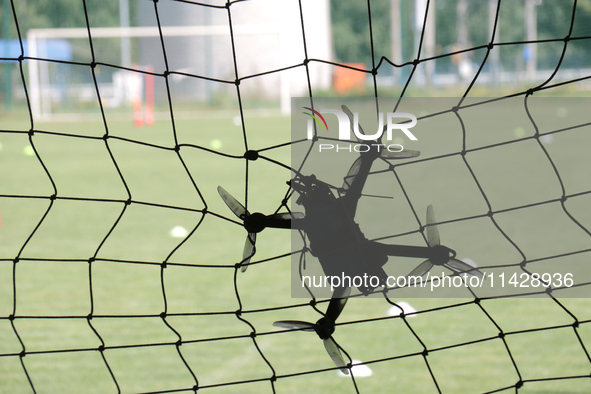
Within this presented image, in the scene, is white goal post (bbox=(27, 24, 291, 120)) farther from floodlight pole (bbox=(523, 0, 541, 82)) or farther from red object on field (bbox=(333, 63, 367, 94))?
floodlight pole (bbox=(523, 0, 541, 82))

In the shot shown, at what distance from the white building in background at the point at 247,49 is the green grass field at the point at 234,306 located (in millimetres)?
7514

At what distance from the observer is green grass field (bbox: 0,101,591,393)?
1.36 meters

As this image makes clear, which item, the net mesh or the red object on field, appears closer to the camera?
the net mesh

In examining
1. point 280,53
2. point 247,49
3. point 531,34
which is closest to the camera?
point 280,53

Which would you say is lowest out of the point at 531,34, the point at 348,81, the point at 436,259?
the point at 348,81

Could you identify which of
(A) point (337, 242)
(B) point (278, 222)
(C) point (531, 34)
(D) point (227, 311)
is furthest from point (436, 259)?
(C) point (531, 34)

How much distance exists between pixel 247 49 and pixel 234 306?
1090 centimetres

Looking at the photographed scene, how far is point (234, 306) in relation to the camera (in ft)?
5.81

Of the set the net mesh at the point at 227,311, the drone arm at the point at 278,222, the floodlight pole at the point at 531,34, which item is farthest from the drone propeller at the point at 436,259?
the floodlight pole at the point at 531,34

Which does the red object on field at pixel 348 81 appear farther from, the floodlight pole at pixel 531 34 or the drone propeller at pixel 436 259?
the drone propeller at pixel 436 259

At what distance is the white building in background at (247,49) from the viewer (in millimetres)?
11367

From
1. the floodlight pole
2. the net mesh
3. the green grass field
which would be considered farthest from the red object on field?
the net mesh

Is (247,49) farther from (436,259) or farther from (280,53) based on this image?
(436,259)

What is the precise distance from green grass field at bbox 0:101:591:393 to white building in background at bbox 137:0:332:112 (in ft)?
24.7
